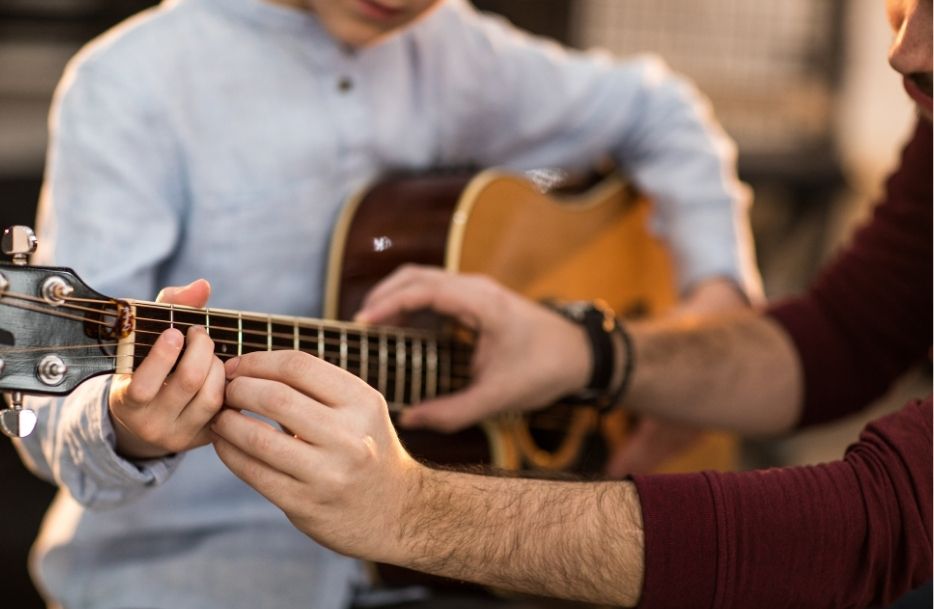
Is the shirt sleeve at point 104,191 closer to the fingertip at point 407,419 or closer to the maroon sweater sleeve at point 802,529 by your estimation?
the fingertip at point 407,419

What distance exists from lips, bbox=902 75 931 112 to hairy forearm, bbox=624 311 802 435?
Result: 1.46 feet

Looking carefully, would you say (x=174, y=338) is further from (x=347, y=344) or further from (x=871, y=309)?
(x=871, y=309)

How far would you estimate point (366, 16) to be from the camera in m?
1.06

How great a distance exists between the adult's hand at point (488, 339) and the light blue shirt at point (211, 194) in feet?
0.51

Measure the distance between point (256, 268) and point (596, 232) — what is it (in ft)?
1.76

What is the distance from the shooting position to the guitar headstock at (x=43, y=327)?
0.69m

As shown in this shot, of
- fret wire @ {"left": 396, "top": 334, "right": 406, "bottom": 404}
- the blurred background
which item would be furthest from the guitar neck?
the blurred background

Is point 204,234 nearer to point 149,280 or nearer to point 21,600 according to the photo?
point 149,280

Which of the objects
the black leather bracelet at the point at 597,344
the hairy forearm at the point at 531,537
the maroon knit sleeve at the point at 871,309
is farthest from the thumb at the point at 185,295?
the maroon knit sleeve at the point at 871,309

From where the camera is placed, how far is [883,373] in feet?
4.30

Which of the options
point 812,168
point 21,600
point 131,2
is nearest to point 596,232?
point 21,600

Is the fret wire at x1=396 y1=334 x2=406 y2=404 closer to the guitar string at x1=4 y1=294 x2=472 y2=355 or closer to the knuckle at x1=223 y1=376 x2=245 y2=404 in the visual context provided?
the guitar string at x1=4 y1=294 x2=472 y2=355

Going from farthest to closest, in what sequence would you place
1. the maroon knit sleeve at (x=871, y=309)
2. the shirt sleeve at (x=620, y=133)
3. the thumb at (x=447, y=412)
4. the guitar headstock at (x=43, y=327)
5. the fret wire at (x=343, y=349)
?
the shirt sleeve at (x=620, y=133) < the maroon knit sleeve at (x=871, y=309) < the thumb at (x=447, y=412) < the fret wire at (x=343, y=349) < the guitar headstock at (x=43, y=327)

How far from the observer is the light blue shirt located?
102 centimetres
